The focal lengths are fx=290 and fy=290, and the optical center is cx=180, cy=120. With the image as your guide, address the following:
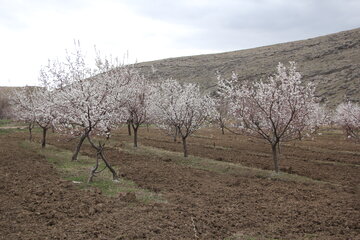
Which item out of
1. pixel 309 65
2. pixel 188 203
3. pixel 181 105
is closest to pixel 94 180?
pixel 188 203

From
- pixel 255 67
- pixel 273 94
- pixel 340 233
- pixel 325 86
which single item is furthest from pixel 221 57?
pixel 340 233

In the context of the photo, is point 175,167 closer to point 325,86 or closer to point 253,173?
point 253,173

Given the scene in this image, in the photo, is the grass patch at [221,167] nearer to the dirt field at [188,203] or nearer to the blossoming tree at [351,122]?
the dirt field at [188,203]

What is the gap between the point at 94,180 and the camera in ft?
52.4

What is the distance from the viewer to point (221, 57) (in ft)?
468

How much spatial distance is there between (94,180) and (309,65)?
318 ft

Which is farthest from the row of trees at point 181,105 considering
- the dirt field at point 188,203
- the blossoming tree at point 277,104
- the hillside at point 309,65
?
the hillside at point 309,65

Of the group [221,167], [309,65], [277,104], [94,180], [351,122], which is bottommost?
[221,167]

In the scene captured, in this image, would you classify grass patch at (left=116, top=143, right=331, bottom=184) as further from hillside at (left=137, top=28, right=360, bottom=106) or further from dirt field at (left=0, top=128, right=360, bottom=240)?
hillside at (left=137, top=28, right=360, bottom=106)

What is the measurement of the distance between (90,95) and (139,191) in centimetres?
717

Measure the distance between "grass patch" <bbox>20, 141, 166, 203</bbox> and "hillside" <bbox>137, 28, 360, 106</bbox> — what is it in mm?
59100

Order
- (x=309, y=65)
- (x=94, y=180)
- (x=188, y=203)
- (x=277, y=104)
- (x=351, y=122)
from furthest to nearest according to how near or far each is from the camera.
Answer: (x=309, y=65)
(x=351, y=122)
(x=277, y=104)
(x=94, y=180)
(x=188, y=203)

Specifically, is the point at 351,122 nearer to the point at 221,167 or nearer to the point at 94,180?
the point at 221,167

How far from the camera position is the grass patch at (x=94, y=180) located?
13.7 metres
